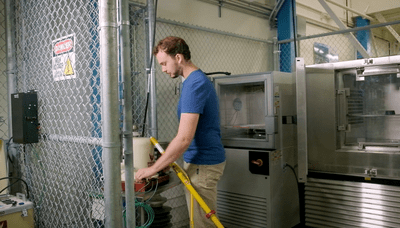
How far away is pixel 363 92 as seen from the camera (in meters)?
2.87

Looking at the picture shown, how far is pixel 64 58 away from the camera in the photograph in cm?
243

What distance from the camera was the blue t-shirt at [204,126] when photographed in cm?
210

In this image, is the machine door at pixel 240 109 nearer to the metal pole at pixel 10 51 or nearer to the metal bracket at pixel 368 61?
the metal bracket at pixel 368 61

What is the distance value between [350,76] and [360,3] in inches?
200

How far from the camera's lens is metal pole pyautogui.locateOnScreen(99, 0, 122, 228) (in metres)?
1.48

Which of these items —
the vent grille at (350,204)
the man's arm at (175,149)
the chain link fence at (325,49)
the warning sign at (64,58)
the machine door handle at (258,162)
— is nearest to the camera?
the man's arm at (175,149)

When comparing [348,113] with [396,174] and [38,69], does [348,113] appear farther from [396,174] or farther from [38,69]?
[38,69]

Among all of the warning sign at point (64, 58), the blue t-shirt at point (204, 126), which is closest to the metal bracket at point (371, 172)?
the blue t-shirt at point (204, 126)

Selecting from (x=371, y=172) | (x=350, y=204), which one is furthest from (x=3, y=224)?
(x=371, y=172)

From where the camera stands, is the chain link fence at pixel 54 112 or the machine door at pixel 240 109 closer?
the chain link fence at pixel 54 112

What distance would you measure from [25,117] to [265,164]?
2.11 meters

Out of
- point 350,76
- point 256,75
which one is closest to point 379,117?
point 350,76

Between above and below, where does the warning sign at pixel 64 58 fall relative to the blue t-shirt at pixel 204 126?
above

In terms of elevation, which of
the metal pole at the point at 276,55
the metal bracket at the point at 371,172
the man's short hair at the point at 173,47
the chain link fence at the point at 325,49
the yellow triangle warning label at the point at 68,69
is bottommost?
the metal bracket at the point at 371,172
